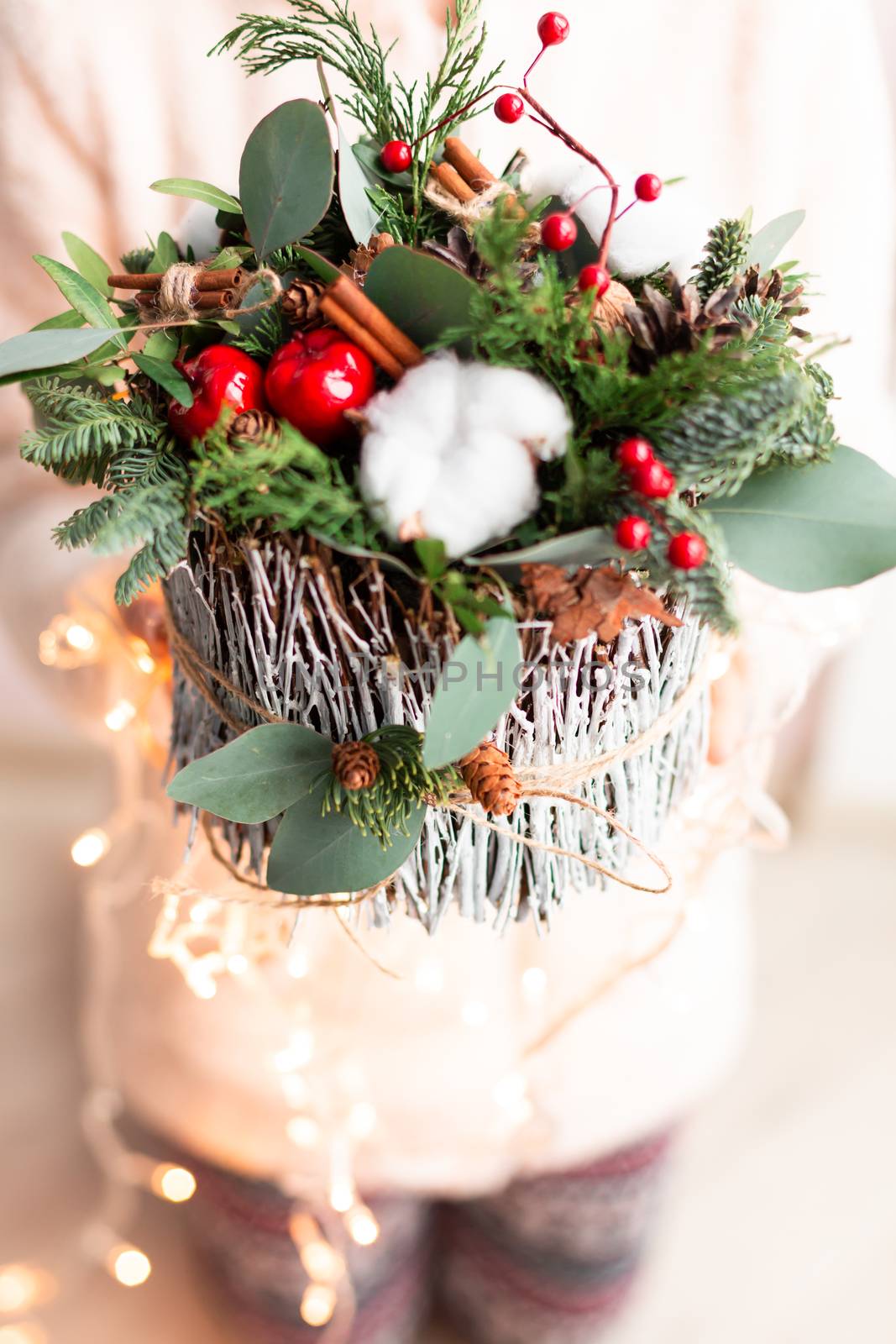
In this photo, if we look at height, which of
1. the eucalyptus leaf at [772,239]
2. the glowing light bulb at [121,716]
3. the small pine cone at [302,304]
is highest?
the small pine cone at [302,304]

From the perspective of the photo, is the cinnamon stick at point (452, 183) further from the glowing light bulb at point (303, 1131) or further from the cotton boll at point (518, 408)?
the glowing light bulb at point (303, 1131)

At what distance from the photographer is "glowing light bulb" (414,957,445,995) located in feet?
2.54

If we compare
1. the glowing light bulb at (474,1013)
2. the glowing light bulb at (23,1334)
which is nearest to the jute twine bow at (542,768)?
the glowing light bulb at (474,1013)

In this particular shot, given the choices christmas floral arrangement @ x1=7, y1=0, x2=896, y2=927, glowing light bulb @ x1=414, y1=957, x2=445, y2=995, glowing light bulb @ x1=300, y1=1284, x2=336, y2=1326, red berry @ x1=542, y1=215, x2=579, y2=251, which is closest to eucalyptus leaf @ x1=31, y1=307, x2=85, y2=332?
christmas floral arrangement @ x1=7, y1=0, x2=896, y2=927

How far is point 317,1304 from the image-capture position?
875mm

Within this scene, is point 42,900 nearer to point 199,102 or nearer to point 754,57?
point 199,102

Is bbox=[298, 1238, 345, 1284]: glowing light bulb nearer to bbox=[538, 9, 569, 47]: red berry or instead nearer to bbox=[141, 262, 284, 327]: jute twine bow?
bbox=[141, 262, 284, 327]: jute twine bow

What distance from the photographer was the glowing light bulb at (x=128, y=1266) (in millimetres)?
1011

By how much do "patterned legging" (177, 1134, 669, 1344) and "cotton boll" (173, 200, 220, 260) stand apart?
70 cm

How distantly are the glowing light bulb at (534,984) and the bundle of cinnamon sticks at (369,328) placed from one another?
1.79 ft

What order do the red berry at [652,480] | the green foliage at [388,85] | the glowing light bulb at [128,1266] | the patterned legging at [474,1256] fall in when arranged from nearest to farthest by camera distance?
1. the red berry at [652,480]
2. the green foliage at [388,85]
3. the patterned legging at [474,1256]
4. the glowing light bulb at [128,1266]

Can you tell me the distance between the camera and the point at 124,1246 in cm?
103

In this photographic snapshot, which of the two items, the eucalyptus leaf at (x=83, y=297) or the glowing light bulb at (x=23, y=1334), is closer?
the eucalyptus leaf at (x=83, y=297)

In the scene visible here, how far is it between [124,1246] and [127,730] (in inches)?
21.8
